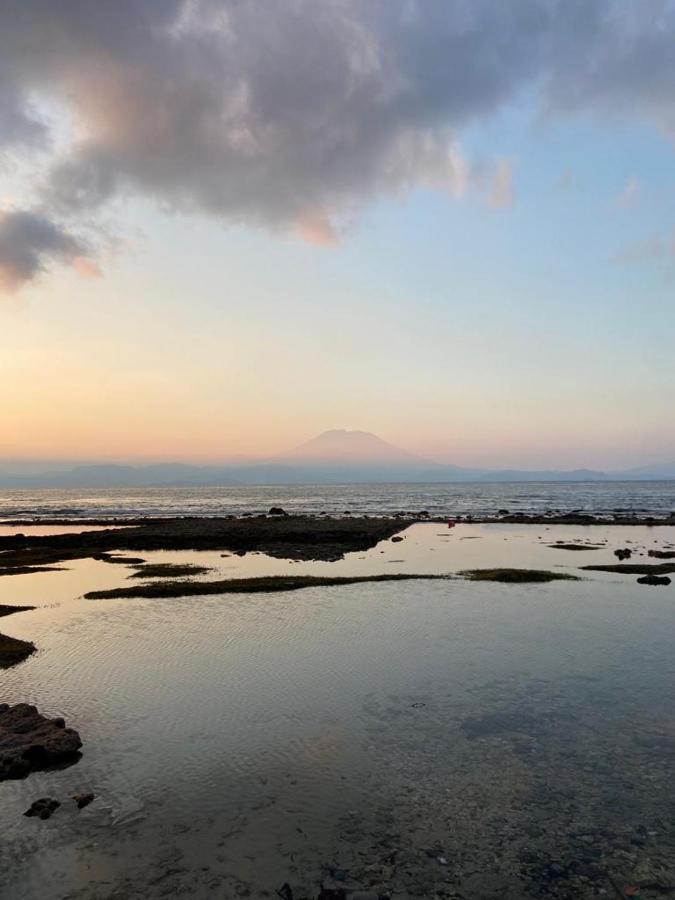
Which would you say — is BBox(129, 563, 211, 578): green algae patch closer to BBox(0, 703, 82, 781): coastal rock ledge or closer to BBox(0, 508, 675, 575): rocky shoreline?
BBox(0, 508, 675, 575): rocky shoreline

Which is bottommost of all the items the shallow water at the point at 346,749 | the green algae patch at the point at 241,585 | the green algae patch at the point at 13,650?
the green algae patch at the point at 241,585

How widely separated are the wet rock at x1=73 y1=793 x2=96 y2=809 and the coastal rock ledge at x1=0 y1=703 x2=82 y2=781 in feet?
6.34

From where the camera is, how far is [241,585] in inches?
1444

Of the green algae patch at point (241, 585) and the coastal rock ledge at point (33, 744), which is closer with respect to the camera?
the coastal rock ledge at point (33, 744)

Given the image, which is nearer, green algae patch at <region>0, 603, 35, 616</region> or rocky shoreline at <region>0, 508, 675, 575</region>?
green algae patch at <region>0, 603, 35, 616</region>

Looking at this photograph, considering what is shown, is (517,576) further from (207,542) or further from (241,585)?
(207,542)

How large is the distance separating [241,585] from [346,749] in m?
23.5

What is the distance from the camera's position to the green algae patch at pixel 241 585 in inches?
1375

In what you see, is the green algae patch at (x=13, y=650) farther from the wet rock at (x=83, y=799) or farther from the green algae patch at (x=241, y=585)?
the wet rock at (x=83, y=799)

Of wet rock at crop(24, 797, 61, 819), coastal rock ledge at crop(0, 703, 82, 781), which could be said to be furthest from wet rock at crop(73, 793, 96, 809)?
coastal rock ledge at crop(0, 703, 82, 781)

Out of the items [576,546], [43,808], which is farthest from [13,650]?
[576,546]

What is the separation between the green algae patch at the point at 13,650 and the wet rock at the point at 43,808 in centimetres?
1097

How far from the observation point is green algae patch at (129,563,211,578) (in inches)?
1679

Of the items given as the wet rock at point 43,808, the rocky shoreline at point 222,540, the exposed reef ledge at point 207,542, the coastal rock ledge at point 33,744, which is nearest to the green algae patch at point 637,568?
the exposed reef ledge at point 207,542
